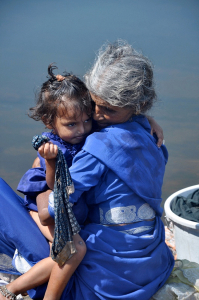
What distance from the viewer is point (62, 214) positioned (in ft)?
5.57

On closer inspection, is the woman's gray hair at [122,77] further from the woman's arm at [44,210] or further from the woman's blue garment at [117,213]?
the woman's arm at [44,210]

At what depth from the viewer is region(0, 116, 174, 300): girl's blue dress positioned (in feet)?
5.92

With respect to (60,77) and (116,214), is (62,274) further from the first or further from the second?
(60,77)

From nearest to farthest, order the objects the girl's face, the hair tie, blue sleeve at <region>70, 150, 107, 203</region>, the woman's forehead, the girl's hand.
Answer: the girl's hand, blue sleeve at <region>70, 150, 107, 203</region>, the woman's forehead, the girl's face, the hair tie

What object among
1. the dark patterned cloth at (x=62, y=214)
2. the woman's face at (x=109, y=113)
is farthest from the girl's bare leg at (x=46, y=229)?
the woman's face at (x=109, y=113)

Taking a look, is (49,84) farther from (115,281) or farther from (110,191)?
(115,281)

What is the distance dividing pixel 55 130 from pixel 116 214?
2.16 ft

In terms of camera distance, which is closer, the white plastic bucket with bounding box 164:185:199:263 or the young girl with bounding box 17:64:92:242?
the young girl with bounding box 17:64:92:242

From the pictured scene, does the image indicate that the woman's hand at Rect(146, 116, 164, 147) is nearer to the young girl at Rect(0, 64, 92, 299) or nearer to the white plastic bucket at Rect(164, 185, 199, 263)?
the young girl at Rect(0, 64, 92, 299)

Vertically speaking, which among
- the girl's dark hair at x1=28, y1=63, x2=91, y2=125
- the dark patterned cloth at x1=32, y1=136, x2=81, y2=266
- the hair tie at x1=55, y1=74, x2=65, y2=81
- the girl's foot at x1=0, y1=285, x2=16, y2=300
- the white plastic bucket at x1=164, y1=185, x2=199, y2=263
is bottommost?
the white plastic bucket at x1=164, y1=185, x2=199, y2=263

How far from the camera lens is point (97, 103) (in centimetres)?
192

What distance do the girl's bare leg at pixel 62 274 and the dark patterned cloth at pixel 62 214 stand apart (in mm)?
36

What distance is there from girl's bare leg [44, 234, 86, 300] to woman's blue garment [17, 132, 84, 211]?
39 cm

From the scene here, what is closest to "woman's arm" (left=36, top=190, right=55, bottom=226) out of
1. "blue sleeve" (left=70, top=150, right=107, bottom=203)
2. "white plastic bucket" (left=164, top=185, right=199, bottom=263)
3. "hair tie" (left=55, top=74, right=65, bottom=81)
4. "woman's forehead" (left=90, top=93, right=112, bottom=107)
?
"blue sleeve" (left=70, top=150, right=107, bottom=203)
